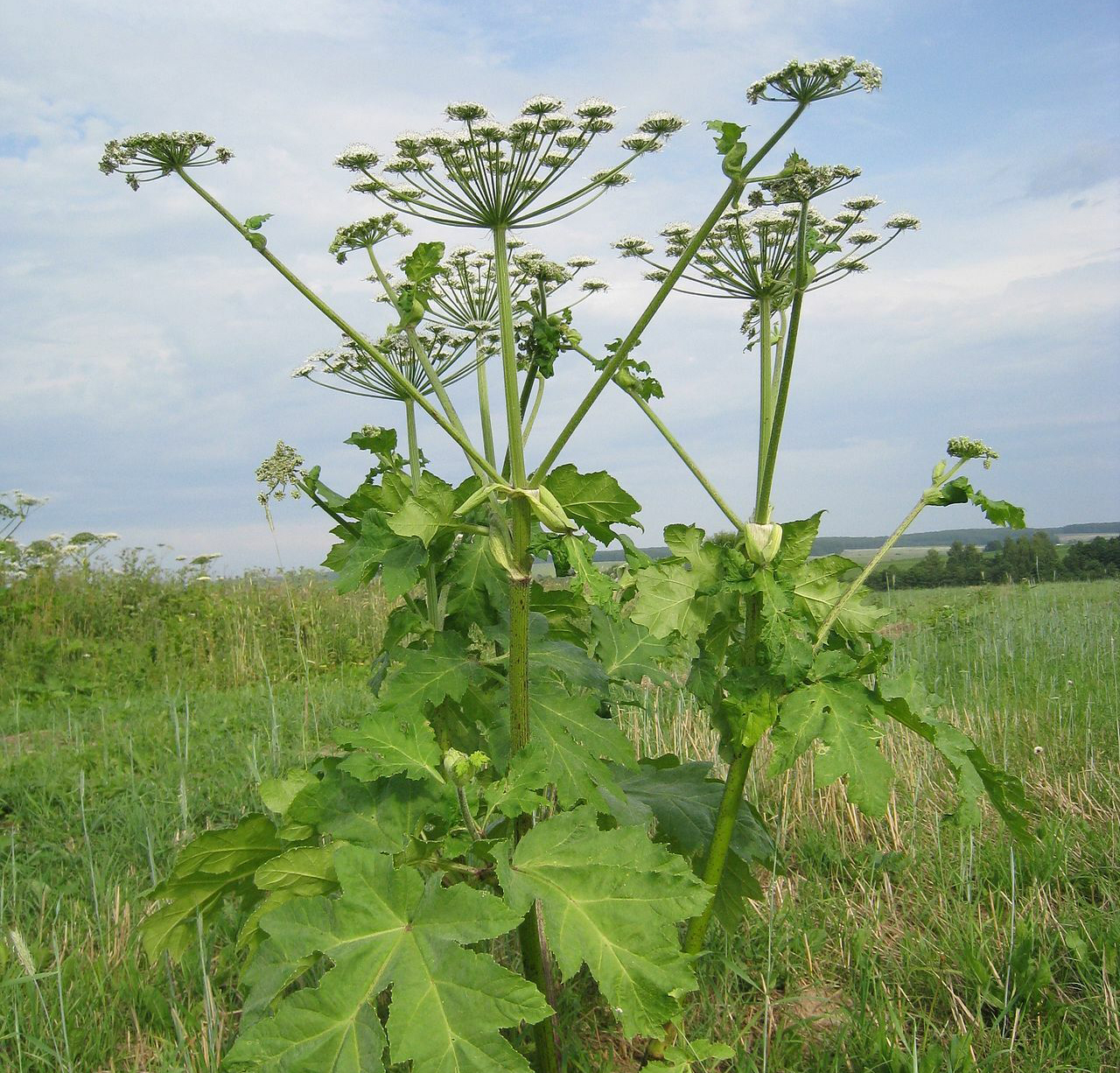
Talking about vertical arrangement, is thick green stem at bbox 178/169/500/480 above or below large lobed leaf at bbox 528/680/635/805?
above

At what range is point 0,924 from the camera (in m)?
3.36

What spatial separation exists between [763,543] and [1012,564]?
14137 millimetres

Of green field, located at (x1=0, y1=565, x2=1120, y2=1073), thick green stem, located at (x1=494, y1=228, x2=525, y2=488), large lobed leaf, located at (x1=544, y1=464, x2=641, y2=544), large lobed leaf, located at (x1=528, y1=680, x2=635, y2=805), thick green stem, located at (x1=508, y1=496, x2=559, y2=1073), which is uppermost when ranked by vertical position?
thick green stem, located at (x1=494, y1=228, x2=525, y2=488)

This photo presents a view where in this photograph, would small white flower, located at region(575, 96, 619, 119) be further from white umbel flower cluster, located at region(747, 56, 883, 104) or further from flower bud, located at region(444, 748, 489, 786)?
flower bud, located at region(444, 748, 489, 786)

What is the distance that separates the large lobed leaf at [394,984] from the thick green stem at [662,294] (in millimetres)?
948

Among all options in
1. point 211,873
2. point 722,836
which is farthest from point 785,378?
point 211,873

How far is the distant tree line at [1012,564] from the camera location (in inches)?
Result: 570

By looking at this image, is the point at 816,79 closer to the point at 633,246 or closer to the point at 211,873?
the point at 633,246

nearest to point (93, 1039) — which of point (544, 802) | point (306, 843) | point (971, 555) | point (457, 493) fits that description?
point (306, 843)

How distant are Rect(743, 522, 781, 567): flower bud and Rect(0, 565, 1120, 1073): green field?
112 centimetres

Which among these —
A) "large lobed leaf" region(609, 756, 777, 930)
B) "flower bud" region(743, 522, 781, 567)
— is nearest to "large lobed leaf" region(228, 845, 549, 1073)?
"large lobed leaf" region(609, 756, 777, 930)

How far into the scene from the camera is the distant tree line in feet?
47.5

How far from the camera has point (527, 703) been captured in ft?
7.16

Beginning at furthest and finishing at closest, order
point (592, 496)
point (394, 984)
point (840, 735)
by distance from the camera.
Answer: point (592, 496)
point (840, 735)
point (394, 984)
